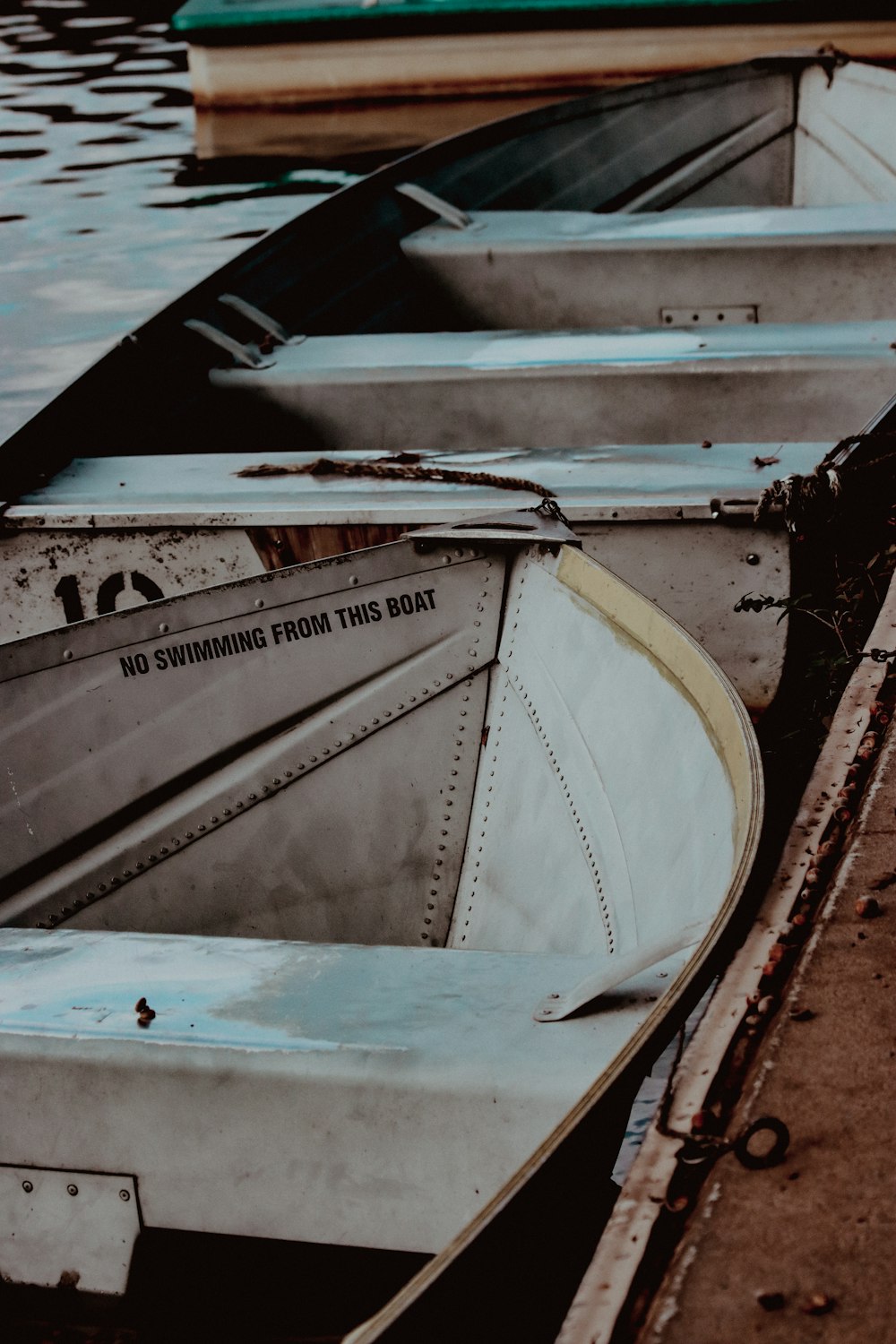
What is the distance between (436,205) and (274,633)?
3.44 meters

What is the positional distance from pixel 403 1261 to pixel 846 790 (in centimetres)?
97

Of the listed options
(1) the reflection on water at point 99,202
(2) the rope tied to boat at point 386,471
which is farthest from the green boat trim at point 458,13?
(2) the rope tied to boat at point 386,471

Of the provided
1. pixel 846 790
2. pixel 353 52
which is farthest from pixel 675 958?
pixel 353 52

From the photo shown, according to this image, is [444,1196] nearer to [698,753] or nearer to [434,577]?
[698,753]

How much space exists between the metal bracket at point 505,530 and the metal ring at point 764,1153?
4.66 feet

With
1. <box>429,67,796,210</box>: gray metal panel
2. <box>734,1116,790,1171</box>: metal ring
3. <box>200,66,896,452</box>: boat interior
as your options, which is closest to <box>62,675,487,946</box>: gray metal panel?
<box>734,1116,790,1171</box>: metal ring

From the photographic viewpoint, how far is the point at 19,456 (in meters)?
3.75

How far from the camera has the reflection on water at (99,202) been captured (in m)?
8.49

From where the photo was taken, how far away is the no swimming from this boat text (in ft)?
9.31

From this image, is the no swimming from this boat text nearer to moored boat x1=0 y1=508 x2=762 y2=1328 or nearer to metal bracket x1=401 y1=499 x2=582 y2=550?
moored boat x1=0 y1=508 x2=762 y2=1328

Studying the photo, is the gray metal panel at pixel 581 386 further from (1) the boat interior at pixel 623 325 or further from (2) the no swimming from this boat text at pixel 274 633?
(2) the no swimming from this boat text at pixel 274 633

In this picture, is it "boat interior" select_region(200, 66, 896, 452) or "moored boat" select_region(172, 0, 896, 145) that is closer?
"boat interior" select_region(200, 66, 896, 452)

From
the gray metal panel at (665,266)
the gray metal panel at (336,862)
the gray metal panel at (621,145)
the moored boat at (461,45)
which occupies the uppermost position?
the moored boat at (461,45)

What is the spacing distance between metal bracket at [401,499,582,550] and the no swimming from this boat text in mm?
141
